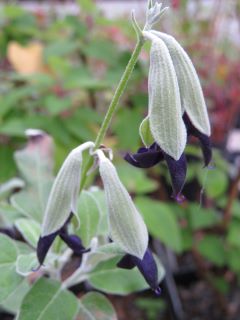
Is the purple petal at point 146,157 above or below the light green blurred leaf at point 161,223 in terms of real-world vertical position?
above

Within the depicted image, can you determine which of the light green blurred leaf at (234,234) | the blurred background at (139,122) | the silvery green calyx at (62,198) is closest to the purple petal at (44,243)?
the silvery green calyx at (62,198)

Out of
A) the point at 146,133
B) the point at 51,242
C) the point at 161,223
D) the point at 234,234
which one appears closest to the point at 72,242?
the point at 51,242

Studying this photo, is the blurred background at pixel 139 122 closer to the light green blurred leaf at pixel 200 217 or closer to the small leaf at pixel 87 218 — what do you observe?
the light green blurred leaf at pixel 200 217

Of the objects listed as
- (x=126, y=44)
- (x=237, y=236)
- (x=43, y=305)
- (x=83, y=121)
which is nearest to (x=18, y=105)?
(x=83, y=121)

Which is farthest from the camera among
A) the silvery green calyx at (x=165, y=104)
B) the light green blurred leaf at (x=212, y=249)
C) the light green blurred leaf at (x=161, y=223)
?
the light green blurred leaf at (x=212, y=249)

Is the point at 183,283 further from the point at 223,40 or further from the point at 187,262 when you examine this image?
the point at 223,40

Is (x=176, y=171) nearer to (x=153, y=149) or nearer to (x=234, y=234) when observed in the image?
(x=153, y=149)

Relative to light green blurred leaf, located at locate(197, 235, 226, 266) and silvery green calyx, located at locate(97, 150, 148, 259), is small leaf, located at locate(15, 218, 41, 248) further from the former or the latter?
light green blurred leaf, located at locate(197, 235, 226, 266)
